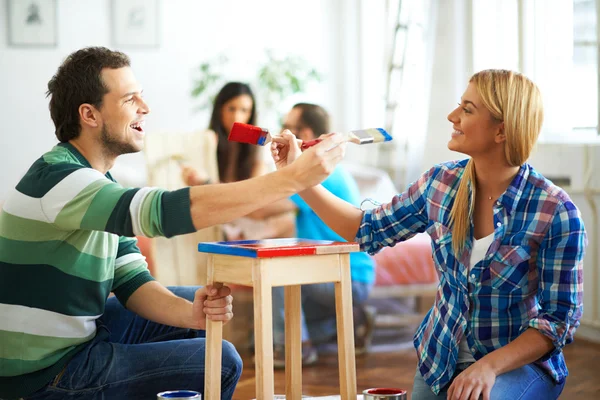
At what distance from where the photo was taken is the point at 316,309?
3.47 meters

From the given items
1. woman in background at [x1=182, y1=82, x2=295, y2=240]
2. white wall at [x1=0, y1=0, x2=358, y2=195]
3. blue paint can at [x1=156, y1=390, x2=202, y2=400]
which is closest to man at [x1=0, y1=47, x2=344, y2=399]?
blue paint can at [x1=156, y1=390, x2=202, y2=400]

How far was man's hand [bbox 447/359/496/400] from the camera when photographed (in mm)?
1623

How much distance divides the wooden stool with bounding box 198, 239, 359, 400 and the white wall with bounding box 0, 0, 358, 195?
13.3 ft

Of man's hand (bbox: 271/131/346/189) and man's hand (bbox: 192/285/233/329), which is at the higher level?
man's hand (bbox: 271/131/346/189)

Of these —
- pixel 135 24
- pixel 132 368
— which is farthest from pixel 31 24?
pixel 132 368

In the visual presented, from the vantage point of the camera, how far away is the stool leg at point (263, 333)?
1620 millimetres

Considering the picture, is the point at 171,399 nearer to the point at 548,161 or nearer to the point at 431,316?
the point at 431,316

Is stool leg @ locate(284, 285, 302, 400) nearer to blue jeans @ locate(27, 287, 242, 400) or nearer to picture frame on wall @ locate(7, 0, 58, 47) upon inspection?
blue jeans @ locate(27, 287, 242, 400)

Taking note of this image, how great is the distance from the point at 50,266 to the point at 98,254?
110 mm

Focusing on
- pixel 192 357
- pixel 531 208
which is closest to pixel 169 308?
pixel 192 357

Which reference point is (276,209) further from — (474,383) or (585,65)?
(474,383)

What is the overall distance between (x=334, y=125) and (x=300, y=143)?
4.33m

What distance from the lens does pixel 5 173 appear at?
564 centimetres

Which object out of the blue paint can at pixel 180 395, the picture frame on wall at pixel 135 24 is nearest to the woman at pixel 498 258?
the blue paint can at pixel 180 395
